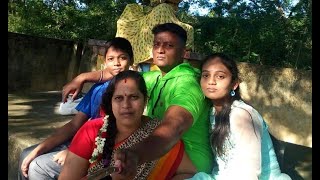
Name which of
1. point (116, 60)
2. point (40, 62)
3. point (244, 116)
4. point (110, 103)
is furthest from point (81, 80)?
point (40, 62)

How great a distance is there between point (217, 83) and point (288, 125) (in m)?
3.08

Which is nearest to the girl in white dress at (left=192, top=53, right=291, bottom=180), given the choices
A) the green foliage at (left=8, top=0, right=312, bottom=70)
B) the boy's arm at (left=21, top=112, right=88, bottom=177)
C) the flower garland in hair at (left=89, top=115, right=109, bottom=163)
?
the flower garland in hair at (left=89, top=115, right=109, bottom=163)

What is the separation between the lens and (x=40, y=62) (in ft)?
26.1

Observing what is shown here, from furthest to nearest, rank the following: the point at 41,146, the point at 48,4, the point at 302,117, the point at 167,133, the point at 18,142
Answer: the point at 48,4 < the point at 302,117 < the point at 18,142 < the point at 41,146 < the point at 167,133

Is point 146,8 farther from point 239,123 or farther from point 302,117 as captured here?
point 239,123

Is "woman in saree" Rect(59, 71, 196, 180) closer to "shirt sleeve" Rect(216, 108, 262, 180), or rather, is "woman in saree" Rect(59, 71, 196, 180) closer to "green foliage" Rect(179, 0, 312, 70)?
"shirt sleeve" Rect(216, 108, 262, 180)

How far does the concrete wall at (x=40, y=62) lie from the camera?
7.69 meters

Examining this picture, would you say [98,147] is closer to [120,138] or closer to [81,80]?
[120,138]

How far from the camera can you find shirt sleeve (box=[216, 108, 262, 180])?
5.80 feet

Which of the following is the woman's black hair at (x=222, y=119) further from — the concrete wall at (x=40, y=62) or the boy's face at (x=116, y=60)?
the concrete wall at (x=40, y=62)

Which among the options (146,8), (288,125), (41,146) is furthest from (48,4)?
(41,146)

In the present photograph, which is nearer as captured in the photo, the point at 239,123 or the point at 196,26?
the point at 239,123

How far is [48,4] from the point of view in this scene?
42.5 ft

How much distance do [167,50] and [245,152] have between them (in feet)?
2.48
